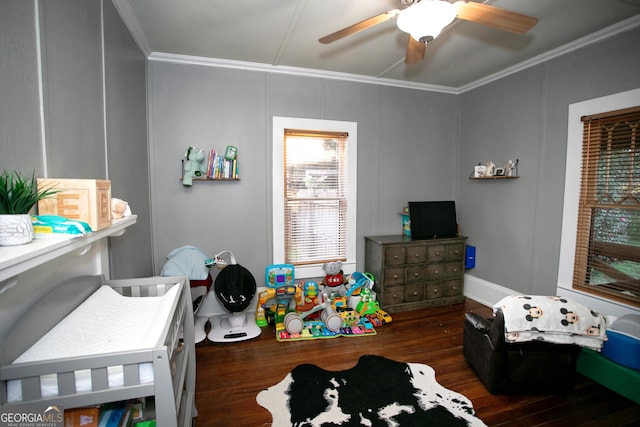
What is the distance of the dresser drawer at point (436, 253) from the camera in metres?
3.37

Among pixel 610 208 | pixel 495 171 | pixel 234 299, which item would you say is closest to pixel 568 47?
pixel 495 171

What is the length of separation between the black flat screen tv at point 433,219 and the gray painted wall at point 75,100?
2979 millimetres

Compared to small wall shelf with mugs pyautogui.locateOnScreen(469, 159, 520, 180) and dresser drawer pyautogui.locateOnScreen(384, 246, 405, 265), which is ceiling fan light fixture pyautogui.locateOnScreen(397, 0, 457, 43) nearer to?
dresser drawer pyautogui.locateOnScreen(384, 246, 405, 265)

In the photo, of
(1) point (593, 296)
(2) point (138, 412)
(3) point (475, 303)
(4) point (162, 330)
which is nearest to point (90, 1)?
(4) point (162, 330)

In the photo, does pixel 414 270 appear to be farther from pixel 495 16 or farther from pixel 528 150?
pixel 495 16

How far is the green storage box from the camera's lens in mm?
1843

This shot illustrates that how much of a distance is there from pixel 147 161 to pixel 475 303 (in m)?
4.17

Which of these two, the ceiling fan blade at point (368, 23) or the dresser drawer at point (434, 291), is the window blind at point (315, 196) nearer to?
the dresser drawer at point (434, 291)

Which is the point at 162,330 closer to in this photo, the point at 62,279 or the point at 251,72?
the point at 62,279

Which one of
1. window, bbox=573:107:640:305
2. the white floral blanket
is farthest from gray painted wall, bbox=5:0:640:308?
the white floral blanket

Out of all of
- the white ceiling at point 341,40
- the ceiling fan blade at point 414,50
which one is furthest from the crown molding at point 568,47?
the ceiling fan blade at point 414,50

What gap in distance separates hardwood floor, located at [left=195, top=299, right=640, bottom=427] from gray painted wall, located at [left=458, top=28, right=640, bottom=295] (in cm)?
100

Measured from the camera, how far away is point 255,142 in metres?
3.11

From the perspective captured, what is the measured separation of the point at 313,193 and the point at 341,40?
1.59m
